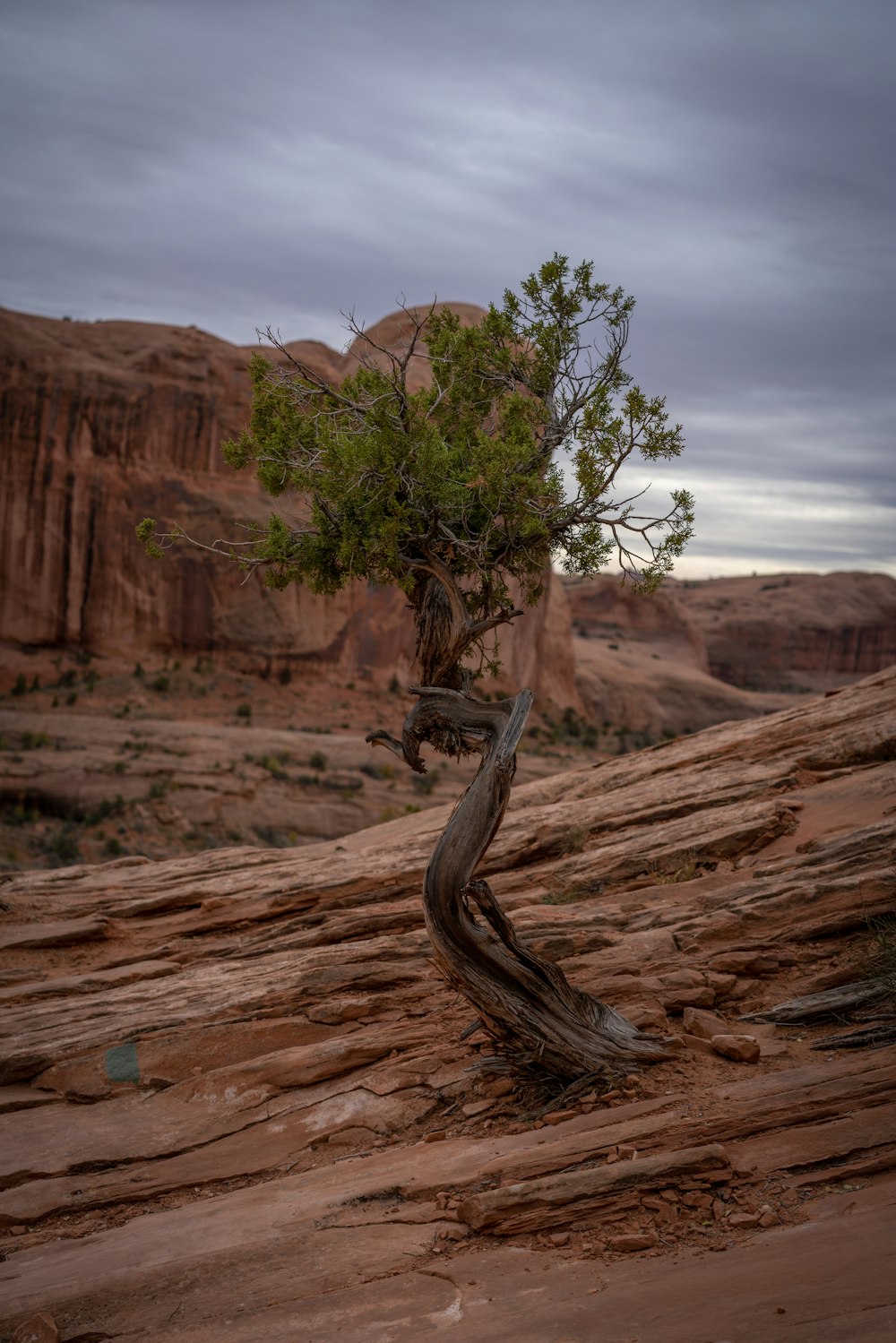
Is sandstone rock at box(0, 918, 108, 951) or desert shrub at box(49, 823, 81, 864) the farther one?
desert shrub at box(49, 823, 81, 864)

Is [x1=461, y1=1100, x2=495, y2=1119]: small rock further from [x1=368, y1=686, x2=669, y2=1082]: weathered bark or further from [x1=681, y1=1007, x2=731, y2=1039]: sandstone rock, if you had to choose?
[x1=681, y1=1007, x2=731, y2=1039]: sandstone rock

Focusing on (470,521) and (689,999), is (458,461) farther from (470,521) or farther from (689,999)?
(689,999)

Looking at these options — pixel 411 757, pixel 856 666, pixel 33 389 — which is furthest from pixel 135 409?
pixel 856 666

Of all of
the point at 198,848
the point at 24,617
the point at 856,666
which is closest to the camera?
the point at 198,848

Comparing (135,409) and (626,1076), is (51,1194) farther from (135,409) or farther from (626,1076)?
(135,409)

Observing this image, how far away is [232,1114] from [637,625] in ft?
221

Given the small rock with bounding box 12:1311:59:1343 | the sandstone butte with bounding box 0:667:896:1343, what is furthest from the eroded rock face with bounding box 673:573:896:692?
the small rock with bounding box 12:1311:59:1343

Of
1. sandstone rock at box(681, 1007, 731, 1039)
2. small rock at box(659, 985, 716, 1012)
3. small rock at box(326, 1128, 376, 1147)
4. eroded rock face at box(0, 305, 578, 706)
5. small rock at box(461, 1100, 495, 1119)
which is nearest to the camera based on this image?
small rock at box(461, 1100, 495, 1119)

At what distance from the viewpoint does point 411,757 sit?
9.03 m

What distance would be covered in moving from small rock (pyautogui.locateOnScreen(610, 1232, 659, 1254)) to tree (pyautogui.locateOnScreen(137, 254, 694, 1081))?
188cm

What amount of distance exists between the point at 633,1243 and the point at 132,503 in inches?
1709

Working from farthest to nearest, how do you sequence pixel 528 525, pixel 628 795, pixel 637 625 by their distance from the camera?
pixel 637 625
pixel 628 795
pixel 528 525

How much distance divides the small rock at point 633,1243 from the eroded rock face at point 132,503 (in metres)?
39.3

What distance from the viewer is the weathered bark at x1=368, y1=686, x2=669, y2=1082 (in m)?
7.86
